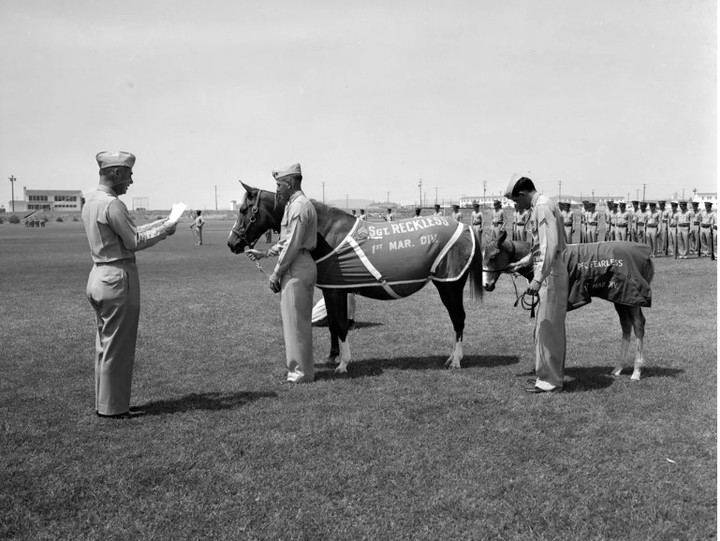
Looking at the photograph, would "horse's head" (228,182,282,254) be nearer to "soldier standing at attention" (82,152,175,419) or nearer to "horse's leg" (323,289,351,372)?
"horse's leg" (323,289,351,372)

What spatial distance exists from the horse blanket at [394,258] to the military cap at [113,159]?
2709mm

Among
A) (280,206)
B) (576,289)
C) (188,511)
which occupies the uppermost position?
(280,206)

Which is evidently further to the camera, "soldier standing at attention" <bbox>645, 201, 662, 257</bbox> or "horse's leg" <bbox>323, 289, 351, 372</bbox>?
"soldier standing at attention" <bbox>645, 201, 662, 257</bbox>

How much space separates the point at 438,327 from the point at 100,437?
6363 millimetres

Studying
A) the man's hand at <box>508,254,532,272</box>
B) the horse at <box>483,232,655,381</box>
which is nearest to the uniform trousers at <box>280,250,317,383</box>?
the man's hand at <box>508,254,532,272</box>

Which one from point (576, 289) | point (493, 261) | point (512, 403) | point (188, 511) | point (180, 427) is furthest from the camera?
point (493, 261)

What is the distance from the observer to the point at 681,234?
23.8 meters

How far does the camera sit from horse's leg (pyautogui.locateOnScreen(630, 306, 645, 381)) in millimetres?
7379

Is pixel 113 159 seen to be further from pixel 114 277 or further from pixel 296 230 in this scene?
pixel 296 230

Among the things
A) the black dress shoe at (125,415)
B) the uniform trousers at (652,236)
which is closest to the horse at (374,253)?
the black dress shoe at (125,415)

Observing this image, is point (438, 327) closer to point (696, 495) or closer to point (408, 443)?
point (408, 443)

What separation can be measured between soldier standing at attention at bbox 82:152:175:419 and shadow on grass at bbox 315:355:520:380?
7.82 ft

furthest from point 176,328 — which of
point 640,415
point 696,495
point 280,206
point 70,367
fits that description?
point 696,495

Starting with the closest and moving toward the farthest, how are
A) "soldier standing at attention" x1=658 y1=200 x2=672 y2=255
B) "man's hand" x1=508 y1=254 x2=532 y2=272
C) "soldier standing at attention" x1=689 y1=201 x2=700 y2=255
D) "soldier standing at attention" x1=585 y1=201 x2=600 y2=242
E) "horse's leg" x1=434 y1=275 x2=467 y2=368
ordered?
"man's hand" x1=508 y1=254 x2=532 y2=272 < "horse's leg" x1=434 y1=275 x2=467 y2=368 < "soldier standing at attention" x1=689 y1=201 x2=700 y2=255 < "soldier standing at attention" x1=658 y1=200 x2=672 y2=255 < "soldier standing at attention" x1=585 y1=201 x2=600 y2=242
